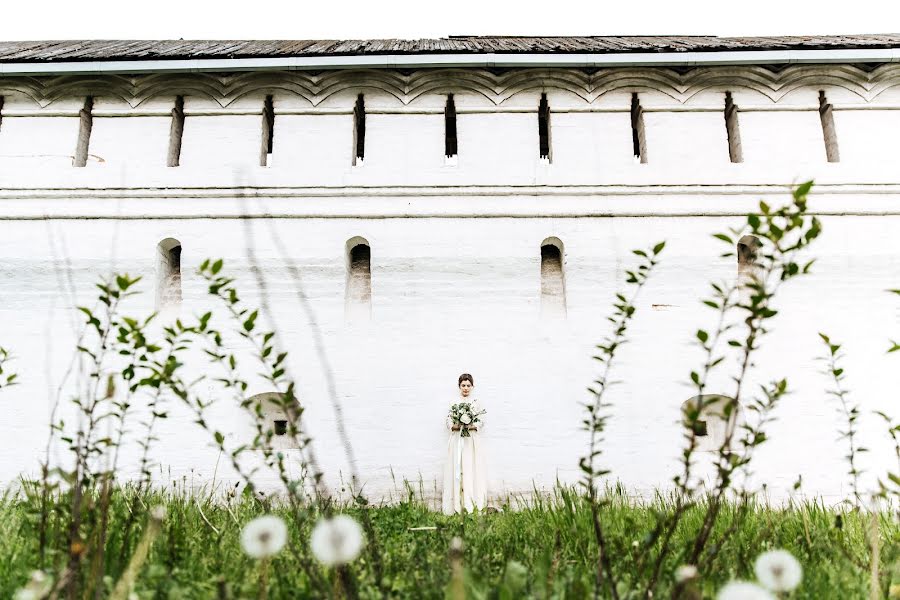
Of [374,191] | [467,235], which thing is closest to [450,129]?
[374,191]

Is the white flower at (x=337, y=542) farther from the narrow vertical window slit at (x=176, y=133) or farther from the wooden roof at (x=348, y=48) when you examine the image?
the narrow vertical window slit at (x=176, y=133)

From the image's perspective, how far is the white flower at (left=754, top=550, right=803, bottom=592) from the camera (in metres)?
1.38

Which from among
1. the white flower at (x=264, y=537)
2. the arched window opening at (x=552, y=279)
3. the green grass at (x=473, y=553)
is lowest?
the green grass at (x=473, y=553)

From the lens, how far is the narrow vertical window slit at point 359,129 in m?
7.91

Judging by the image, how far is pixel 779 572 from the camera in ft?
4.64

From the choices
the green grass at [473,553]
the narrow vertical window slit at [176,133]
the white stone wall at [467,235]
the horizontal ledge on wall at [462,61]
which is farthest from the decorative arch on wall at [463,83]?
the green grass at [473,553]

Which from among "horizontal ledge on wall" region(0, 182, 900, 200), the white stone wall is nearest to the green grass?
the white stone wall

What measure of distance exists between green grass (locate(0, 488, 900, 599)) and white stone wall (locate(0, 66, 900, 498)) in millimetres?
2542

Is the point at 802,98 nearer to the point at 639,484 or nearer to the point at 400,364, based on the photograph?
the point at 639,484

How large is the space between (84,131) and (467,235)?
460 cm

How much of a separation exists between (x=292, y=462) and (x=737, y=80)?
6579mm

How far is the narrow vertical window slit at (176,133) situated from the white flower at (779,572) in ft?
25.3

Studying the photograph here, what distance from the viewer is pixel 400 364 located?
7.26 meters

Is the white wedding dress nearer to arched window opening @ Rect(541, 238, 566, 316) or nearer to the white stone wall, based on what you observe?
the white stone wall
